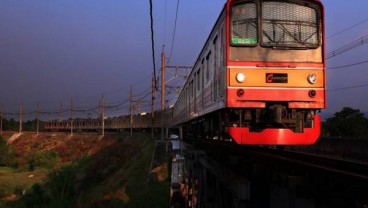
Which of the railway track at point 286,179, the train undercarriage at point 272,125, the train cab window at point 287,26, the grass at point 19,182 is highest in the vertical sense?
the train cab window at point 287,26

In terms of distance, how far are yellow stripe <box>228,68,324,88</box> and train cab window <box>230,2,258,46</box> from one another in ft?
2.18

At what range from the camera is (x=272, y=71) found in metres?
10.9

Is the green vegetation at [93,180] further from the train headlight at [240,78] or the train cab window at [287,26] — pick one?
the train cab window at [287,26]

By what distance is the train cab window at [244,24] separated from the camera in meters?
11.0

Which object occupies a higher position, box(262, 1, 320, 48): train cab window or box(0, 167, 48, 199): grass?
box(262, 1, 320, 48): train cab window

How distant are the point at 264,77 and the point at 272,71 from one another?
24cm

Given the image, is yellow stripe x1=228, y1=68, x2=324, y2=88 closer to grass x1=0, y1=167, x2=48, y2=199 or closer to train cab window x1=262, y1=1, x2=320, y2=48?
train cab window x1=262, y1=1, x2=320, y2=48

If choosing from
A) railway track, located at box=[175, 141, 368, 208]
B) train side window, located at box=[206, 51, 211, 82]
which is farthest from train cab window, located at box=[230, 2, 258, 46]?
train side window, located at box=[206, 51, 211, 82]

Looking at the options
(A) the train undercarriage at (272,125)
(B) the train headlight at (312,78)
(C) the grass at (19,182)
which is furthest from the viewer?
(C) the grass at (19,182)

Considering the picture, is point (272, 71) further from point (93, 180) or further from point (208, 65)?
point (93, 180)

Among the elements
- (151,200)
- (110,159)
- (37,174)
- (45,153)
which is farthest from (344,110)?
(45,153)

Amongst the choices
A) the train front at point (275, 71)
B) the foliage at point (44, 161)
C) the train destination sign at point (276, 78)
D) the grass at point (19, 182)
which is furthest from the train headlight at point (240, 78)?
the foliage at point (44, 161)

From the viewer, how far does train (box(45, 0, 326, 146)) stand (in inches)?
424

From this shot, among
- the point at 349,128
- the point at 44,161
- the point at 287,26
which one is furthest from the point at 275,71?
the point at 44,161
